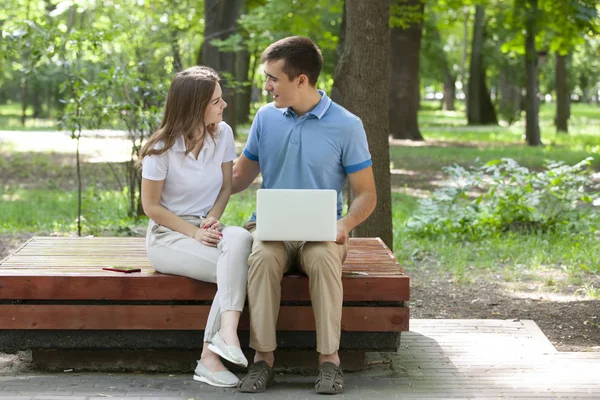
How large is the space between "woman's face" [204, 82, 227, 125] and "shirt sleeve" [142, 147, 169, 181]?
276mm

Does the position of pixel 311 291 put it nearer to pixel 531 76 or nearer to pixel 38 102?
pixel 531 76

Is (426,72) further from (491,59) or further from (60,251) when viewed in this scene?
(60,251)

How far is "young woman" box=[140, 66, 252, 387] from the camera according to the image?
14.3ft

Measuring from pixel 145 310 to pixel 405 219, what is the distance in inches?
242

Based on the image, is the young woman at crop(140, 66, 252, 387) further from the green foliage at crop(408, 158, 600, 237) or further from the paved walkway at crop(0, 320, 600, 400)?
the green foliage at crop(408, 158, 600, 237)

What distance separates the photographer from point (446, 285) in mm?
7160

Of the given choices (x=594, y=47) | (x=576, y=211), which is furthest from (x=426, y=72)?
(x=576, y=211)

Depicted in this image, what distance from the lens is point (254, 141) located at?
16.1ft

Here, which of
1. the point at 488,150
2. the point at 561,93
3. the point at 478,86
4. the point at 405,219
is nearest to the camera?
the point at 405,219

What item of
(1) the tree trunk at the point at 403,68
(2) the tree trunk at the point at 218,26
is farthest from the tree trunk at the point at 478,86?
(2) the tree trunk at the point at 218,26

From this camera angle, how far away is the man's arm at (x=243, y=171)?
16.5 ft

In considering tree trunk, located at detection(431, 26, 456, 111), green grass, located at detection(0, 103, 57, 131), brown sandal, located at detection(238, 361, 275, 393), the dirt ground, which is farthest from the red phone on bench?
tree trunk, located at detection(431, 26, 456, 111)

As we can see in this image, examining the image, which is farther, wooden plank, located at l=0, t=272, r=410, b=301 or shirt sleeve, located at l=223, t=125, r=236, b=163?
shirt sleeve, located at l=223, t=125, r=236, b=163

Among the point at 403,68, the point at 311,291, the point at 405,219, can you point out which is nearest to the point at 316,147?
the point at 311,291
